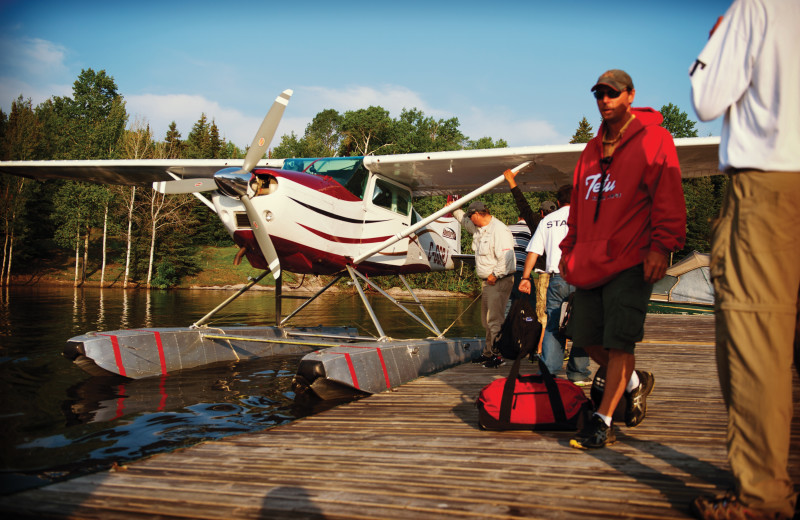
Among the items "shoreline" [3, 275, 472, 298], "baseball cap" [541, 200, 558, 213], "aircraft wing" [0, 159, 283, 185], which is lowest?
"shoreline" [3, 275, 472, 298]

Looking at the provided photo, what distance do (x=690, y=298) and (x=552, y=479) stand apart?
22.5 metres

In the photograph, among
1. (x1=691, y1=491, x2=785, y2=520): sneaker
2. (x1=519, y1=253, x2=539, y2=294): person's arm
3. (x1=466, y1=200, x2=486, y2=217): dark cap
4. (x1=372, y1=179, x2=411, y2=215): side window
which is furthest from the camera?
(x1=372, y1=179, x2=411, y2=215): side window

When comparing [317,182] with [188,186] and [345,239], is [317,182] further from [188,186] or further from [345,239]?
[188,186]

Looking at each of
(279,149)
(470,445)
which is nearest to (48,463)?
(470,445)

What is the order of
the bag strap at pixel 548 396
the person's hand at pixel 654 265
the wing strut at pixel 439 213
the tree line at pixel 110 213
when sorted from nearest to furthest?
the person's hand at pixel 654 265 → the bag strap at pixel 548 396 → the wing strut at pixel 439 213 → the tree line at pixel 110 213

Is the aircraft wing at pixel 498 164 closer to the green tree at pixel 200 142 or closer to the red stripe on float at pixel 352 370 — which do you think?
the red stripe on float at pixel 352 370

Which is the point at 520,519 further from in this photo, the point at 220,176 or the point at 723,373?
the point at 220,176

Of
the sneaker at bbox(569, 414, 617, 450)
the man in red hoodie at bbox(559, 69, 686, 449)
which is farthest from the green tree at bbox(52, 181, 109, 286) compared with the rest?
the sneaker at bbox(569, 414, 617, 450)

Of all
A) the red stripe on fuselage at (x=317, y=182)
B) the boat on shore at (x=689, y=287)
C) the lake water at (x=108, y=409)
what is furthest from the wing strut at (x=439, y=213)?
the boat on shore at (x=689, y=287)

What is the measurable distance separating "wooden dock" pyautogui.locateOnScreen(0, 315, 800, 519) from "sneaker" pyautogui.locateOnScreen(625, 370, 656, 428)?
0.07 metres

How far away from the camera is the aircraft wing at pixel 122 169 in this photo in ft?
28.4

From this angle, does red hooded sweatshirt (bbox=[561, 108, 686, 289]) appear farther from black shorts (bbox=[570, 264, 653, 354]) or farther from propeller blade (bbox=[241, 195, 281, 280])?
propeller blade (bbox=[241, 195, 281, 280])

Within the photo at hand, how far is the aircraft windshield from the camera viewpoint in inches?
312

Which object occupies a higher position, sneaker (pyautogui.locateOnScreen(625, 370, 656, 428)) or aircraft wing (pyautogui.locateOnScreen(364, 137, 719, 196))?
aircraft wing (pyautogui.locateOnScreen(364, 137, 719, 196))
